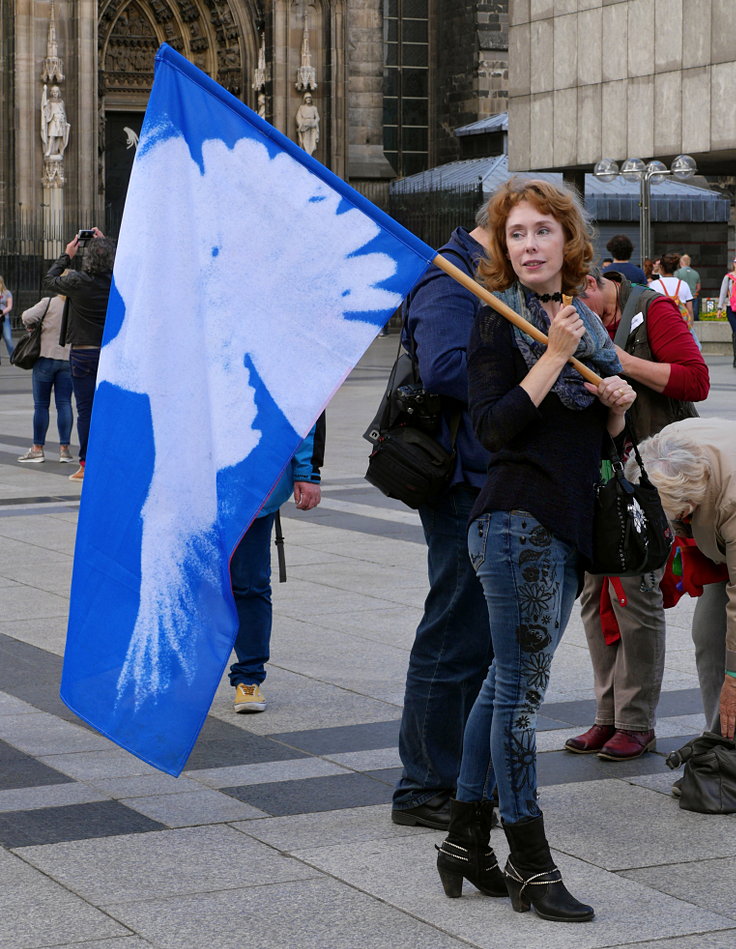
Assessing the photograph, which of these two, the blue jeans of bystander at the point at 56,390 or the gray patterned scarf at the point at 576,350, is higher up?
the gray patterned scarf at the point at 576,350

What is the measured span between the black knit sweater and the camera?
1.60 ft

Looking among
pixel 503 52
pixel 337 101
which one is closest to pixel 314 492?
pixel 337 101

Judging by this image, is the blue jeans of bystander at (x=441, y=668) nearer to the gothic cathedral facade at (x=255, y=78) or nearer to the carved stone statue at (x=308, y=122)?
the gothic cathedral facade at (x=255, y=78)

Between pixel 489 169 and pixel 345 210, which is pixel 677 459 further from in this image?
pixel 489 169

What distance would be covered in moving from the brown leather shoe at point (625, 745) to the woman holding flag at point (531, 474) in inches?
59.8

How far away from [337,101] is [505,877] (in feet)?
127

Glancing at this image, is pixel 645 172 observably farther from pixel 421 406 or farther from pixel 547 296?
pixel 547 296

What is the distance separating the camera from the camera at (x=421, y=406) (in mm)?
4625

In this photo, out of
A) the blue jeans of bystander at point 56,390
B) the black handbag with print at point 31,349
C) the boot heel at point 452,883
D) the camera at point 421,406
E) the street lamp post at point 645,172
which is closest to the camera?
the boot heel at point 452,883

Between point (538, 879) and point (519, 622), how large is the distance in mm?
632

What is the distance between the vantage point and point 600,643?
5887 mm

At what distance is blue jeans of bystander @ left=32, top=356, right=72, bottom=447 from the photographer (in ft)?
50.4

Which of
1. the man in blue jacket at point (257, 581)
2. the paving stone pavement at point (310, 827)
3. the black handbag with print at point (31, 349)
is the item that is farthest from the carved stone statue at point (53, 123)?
the man in blue jacket at point (257, 581)

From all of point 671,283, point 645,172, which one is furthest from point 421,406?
point 645,172
